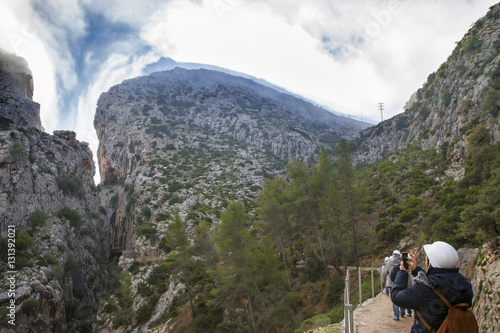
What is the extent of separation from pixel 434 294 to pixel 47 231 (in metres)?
39.5

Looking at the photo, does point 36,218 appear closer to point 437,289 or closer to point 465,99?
point 437,289

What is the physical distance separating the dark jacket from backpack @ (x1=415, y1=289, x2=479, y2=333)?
48 mm

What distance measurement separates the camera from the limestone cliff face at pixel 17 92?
1944 inches

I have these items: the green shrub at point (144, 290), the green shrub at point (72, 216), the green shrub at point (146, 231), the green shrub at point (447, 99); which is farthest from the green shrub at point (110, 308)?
the green shrub at point (447, 99)

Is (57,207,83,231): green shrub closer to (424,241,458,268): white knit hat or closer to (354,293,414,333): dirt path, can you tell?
(354,293,414,333): dirt path

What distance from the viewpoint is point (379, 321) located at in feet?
25.6

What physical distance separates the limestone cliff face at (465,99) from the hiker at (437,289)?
26076mm

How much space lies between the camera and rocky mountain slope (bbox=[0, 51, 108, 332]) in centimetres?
2358

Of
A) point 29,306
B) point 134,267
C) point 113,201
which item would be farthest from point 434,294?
point 113,201

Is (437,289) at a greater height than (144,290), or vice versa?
(437,289)

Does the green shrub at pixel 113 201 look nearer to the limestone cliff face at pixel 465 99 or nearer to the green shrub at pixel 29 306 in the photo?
the green shrub at pixel 29 306

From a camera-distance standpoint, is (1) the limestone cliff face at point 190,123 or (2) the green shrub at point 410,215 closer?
(2) the green shrub at point 410,215

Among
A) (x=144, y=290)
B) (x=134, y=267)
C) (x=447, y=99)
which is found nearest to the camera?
(x=144, y=290)

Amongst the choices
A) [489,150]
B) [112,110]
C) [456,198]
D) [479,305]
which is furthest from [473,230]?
[112,110]
